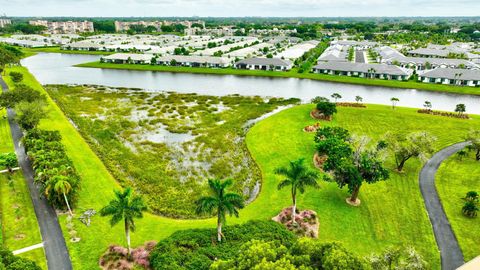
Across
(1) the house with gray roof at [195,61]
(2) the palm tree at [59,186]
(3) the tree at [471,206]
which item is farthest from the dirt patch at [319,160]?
(1) the house with gray roof at [195,61]

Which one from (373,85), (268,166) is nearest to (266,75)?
(373,85)

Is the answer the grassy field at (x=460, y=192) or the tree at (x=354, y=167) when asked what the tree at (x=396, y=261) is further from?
the tree at (x=354, y=167)

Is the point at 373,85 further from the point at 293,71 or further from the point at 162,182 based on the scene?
the point at 162,182

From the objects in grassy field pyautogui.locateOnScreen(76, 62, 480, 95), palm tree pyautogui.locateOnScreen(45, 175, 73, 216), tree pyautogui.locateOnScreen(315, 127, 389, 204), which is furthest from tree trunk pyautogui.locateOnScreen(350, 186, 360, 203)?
grassy field pyautogui.locateOnScreen(76, 62, 480, 95)

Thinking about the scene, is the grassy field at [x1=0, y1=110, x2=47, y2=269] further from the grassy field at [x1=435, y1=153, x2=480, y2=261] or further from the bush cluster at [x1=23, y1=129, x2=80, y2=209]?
the grassy field at [x1=435, y1=153, x2=480, y2=261]

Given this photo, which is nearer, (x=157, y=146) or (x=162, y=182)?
(x=162, y=182)

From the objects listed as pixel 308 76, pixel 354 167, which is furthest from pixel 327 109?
pixel 308 76

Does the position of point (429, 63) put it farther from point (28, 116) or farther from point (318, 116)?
point (28, 116)
